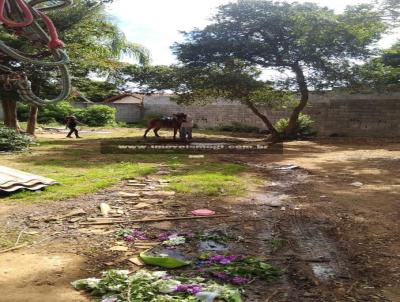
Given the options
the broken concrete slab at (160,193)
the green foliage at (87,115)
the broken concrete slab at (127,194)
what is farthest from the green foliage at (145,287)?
the green foliage at (87,115)

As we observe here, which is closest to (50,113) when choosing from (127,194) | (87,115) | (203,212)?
(87,115)

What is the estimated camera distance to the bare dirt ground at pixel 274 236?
330 cm

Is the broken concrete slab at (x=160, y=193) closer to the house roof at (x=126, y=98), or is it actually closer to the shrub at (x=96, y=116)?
the shrub at (x=96, y=116)

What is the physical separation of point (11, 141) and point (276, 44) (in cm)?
1023

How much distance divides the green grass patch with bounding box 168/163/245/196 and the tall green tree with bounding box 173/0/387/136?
289 inches

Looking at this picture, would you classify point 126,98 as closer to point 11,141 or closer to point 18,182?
point 11,141

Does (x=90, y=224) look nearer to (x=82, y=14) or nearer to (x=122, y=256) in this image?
(x=122, y=256)

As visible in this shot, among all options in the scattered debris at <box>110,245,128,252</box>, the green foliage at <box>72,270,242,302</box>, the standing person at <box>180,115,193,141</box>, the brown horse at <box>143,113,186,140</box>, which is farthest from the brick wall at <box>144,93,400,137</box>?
the green foliage at <box>72,270,242,302</box>

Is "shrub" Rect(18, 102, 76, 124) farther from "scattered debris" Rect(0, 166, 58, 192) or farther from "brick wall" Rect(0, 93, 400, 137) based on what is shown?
"scattered debris" Rect(0, 166, 58, 192)

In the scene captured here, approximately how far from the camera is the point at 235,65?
16.8 metres

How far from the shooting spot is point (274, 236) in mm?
4664

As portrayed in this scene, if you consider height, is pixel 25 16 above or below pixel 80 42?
below

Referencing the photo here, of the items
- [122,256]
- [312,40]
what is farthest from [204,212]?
[312,40]

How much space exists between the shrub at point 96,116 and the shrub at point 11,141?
619 inches
